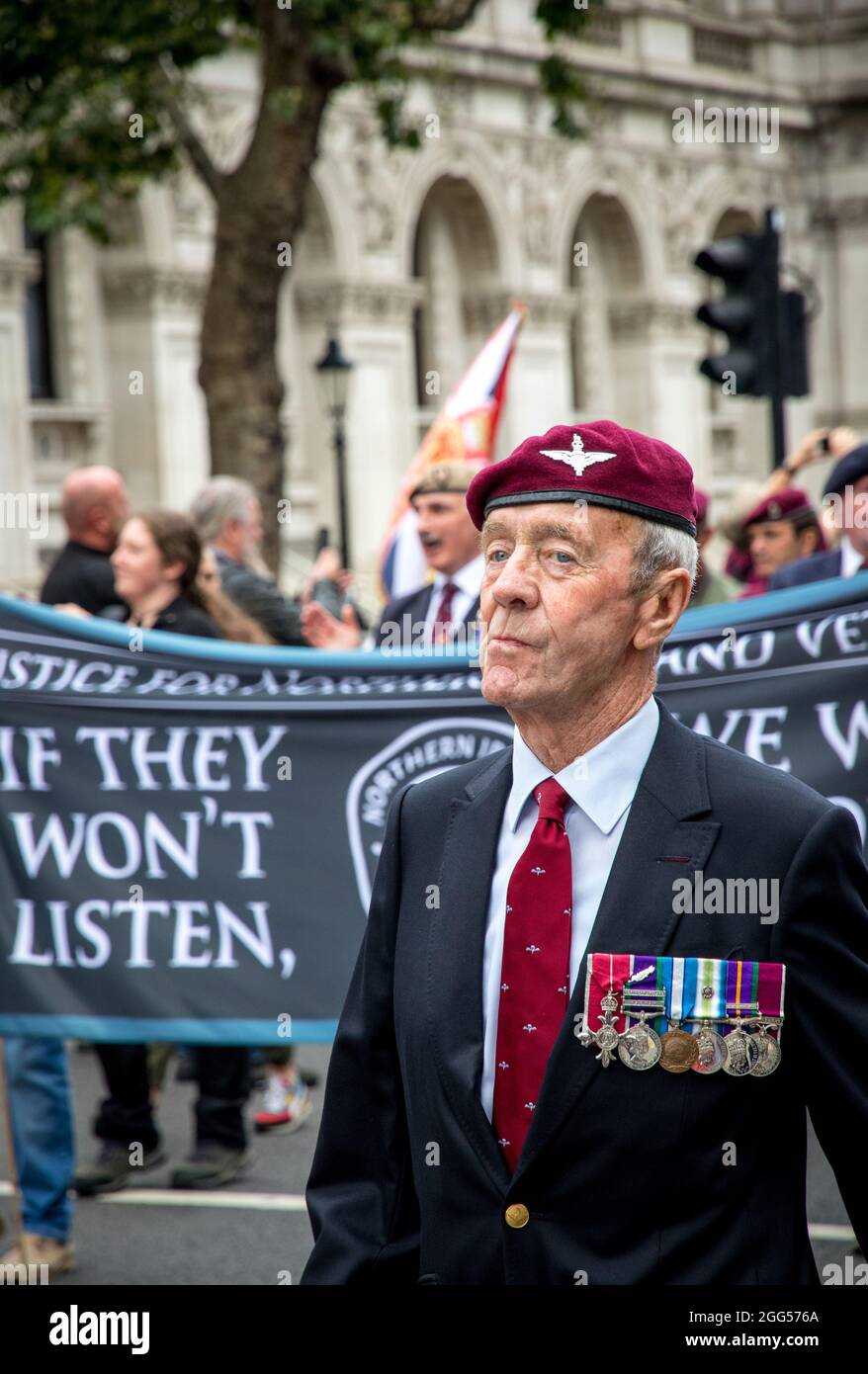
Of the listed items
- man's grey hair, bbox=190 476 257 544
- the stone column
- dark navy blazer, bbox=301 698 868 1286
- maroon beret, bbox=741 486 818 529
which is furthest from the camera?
the stone column

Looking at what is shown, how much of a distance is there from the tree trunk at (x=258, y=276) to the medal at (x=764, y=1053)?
11.5 metres

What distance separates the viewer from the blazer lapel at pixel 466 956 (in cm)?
232

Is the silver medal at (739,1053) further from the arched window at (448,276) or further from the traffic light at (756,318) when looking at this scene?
the arched window at (448,276)

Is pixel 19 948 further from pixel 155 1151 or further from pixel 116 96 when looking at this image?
pixel 116 96

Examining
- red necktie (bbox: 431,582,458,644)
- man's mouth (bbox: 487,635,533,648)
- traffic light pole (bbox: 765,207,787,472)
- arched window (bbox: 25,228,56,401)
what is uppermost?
arched window (bbox: 25,228,56,401)

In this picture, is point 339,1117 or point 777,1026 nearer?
point 777,1026

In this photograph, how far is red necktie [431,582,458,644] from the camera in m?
6.55

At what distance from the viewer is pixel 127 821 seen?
5266mm

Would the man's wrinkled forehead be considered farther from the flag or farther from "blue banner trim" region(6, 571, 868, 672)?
the flag

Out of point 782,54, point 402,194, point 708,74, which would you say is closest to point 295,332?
point 402,194

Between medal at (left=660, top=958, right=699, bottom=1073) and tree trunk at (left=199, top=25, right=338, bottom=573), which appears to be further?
tree trunk at (left=199, top=25, right=338, bottom=573)

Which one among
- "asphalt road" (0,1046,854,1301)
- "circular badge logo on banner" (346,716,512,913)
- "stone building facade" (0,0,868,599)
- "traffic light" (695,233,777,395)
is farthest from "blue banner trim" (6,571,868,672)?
"stone building facade" (0,0,868,599)

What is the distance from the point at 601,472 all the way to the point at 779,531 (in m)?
5.86

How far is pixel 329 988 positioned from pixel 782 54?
35698 mm
